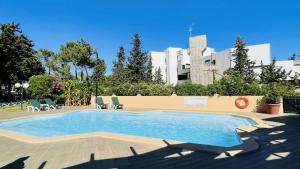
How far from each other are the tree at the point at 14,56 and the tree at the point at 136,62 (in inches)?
588

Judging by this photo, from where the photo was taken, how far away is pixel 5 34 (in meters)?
37.2

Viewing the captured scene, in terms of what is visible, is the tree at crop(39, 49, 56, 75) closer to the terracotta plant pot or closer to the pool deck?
the terracotta plant pot

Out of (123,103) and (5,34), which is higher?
(5,34)

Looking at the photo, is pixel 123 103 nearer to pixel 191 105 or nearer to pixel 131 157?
pixel 191 105

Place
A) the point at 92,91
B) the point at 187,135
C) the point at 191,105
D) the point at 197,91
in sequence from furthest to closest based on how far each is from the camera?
the point at 92,91
the point at 197,91
the point at 191,105
the point at 187,135

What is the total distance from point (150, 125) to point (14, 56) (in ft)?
98.3

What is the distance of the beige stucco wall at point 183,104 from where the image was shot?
56.9 feet

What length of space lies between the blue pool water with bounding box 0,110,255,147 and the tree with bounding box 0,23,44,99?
21.3 meters

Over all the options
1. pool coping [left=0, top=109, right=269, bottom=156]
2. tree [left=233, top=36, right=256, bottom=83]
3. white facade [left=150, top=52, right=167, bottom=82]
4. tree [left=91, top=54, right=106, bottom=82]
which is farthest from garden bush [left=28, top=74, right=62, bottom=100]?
white facade [left=150, top=52, right=167, bottom=82]

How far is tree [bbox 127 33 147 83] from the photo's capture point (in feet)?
139

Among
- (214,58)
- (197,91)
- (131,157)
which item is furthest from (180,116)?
(214,58)

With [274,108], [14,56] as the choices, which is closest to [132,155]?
[274,108]

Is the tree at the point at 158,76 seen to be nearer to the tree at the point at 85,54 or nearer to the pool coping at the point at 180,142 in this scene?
the tree at the point at 85,54

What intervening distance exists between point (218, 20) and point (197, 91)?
1860 centimetres
